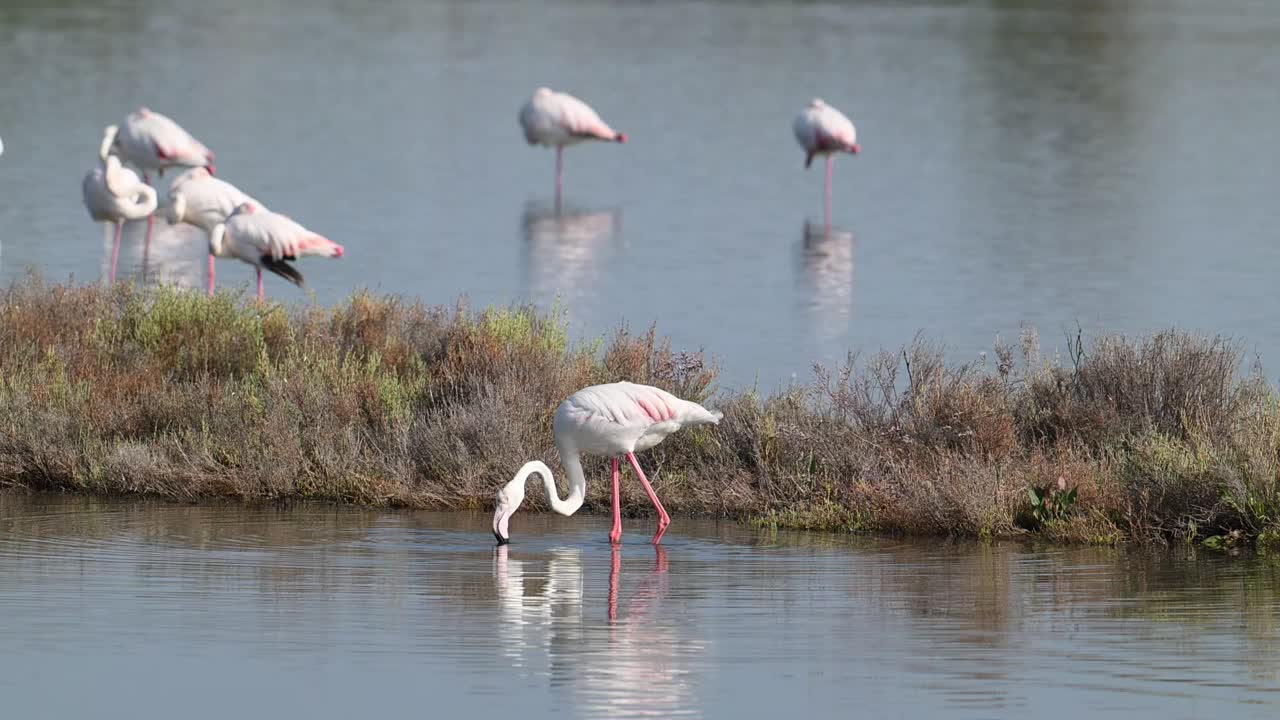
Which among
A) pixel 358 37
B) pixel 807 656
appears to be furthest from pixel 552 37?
pixel 807 656

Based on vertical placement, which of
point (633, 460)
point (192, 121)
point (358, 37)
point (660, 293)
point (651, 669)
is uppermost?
point (358, 37)

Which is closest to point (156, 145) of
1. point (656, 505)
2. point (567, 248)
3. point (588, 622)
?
point (567, 248)

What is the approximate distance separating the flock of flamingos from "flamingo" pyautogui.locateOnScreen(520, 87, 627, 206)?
0.04 ft

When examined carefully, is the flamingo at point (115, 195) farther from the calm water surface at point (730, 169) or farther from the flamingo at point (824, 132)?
the flamingo at point (824, 132)

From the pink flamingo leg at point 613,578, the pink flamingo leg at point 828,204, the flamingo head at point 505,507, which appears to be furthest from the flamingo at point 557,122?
the flamingo head at point 505,507

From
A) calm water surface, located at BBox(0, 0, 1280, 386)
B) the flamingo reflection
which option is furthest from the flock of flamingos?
calm water surface, located at BBox(0, 0, 1280, 386)

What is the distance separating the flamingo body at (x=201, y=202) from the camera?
63.2ft

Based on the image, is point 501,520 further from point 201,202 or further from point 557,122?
point 557,122

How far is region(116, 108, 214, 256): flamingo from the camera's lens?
80.6 feet

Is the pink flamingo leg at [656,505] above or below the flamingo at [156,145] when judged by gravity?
below

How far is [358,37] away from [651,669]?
48.8 meters

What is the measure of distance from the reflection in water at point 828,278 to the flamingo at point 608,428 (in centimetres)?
602

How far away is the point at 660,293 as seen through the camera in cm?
1888

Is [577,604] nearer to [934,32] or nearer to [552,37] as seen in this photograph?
[552,37]
